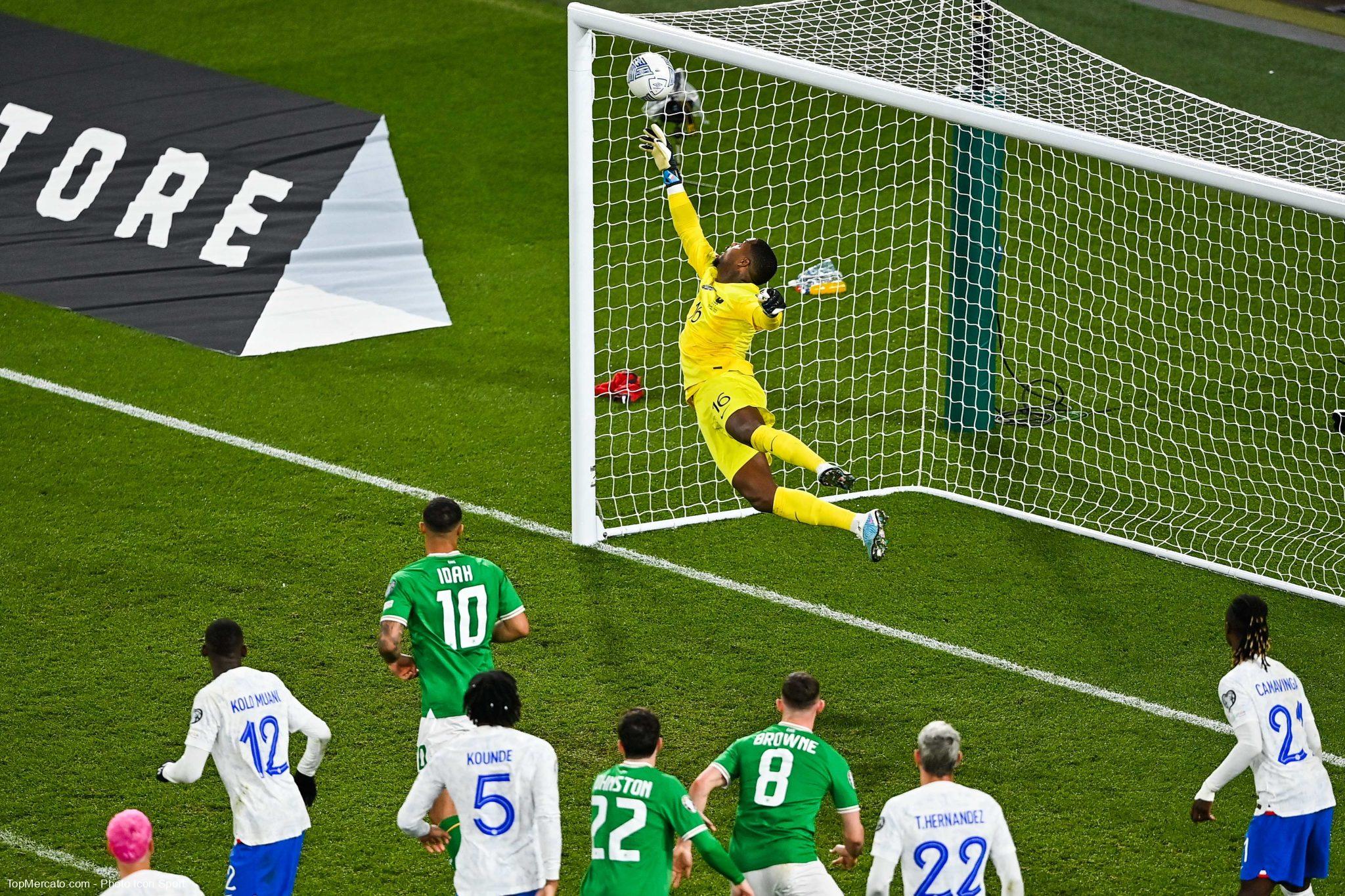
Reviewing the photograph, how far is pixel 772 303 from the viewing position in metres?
8.76

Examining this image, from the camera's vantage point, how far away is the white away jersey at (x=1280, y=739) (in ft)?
20.7

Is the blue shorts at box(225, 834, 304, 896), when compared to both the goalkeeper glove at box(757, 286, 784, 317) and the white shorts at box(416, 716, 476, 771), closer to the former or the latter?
the white shorts at box(416, 716, 476, 771)

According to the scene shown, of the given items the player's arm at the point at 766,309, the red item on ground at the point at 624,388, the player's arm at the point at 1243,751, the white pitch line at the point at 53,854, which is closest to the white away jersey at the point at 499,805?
the white pitch line at the point at 53,854

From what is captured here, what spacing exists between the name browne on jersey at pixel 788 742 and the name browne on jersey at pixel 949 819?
56 cm

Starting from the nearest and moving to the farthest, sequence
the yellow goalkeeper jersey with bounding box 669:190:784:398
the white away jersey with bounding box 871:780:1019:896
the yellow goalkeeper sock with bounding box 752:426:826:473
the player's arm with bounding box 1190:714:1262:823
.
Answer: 1. the white away jersey with bounding box 871:780:1019:896
2. the player's arm with bounding box 1190:714:1262:823
3. the yellow goalkeeper sock with bounding box 752:426:826:473
4. the yellow goalkeeper jersey with bounding box 669:190:784:398

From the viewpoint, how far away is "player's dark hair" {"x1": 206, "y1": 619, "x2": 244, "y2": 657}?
243 inches

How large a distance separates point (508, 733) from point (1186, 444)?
705 cm

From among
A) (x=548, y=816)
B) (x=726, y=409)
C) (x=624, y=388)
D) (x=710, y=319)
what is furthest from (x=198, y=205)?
(x=548, y=816)

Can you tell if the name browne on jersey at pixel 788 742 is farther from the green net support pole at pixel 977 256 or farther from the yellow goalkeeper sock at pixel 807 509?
the green net support pole at pixel 977 256

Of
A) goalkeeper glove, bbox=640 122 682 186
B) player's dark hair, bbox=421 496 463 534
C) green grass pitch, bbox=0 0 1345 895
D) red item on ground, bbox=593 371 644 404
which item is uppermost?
goalkeeper glove, bbox=640 122 682 186

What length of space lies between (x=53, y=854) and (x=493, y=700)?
269 centimetres

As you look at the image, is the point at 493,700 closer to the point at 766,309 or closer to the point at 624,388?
the point at 766,309

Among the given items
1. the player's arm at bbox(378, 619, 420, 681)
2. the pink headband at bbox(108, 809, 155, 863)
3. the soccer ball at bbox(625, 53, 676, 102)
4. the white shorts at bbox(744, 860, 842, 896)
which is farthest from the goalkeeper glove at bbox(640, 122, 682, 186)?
the pink headband at bbox(108, 809, 155, 863)

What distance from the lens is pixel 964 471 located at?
36.2 ft
